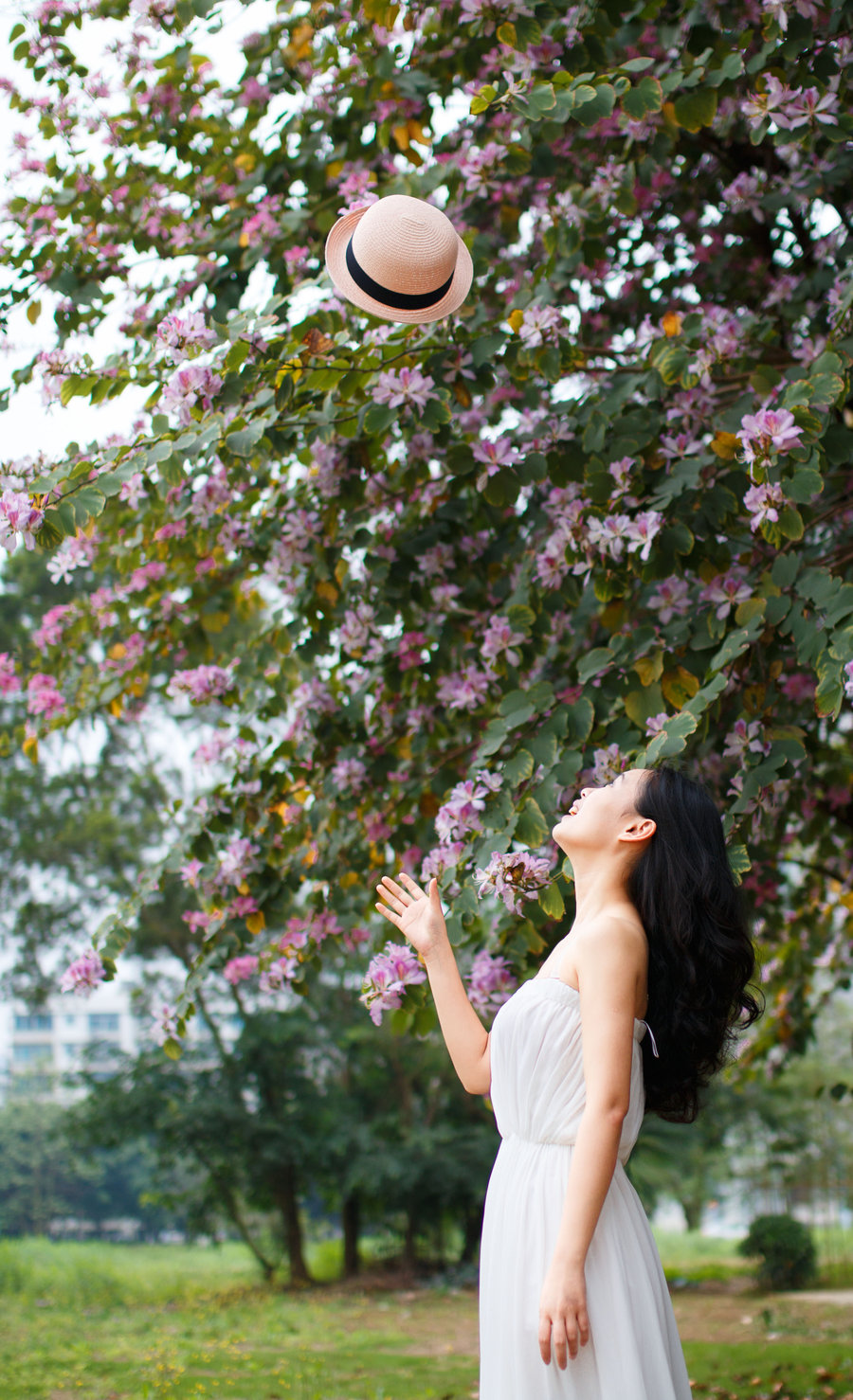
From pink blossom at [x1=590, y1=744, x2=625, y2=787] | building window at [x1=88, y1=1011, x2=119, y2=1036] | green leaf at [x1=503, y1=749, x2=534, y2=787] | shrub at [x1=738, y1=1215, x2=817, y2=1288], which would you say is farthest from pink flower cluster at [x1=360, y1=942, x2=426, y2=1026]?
building window at [x1=88, y1=1011, x2=119, y2=1036]

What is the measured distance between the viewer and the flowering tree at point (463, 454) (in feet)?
7.79

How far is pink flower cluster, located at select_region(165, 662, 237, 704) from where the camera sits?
130 inches

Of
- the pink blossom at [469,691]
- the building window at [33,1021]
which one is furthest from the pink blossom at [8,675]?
the building window at [33,1021]

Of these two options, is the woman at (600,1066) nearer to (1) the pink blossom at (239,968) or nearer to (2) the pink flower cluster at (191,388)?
(2) the pink flower cluster at (191,388)

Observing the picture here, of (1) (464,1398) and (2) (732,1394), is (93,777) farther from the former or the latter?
(2) (732,1394)

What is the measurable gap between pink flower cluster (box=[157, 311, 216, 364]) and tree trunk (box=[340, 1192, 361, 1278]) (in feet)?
29.4

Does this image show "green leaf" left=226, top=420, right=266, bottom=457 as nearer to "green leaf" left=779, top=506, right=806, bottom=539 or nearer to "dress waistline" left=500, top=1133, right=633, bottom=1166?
"green leaf" left=779, top=506, right=806, bottom=539

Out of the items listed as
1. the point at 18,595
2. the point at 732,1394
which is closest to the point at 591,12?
the point at 732,1394

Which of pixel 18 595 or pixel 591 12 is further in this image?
pixel 18 595

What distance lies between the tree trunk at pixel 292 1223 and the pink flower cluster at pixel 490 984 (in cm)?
767

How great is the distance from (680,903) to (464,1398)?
4.06 m

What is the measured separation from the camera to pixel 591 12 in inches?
111

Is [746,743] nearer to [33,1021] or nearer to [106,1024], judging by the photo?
[33,1021]

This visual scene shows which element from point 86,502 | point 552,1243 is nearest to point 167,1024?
point 86,502
